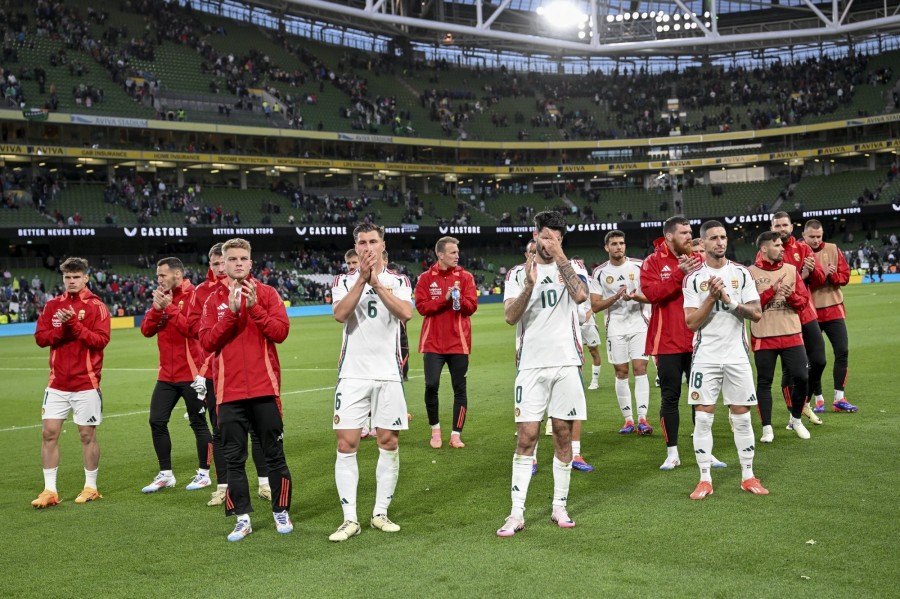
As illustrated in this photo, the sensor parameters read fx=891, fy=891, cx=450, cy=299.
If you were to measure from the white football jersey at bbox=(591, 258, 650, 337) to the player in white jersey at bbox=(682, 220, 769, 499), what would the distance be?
3.05 metres

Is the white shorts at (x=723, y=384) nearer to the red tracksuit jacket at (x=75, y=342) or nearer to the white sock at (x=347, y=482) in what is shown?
the white sock at (x=347, y=482)

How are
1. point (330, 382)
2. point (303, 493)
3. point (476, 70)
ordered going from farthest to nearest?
point (476, 70), point (330, 382), point (303, 493)

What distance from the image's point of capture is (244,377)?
7.10 meters

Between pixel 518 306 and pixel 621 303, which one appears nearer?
pixel 518 306

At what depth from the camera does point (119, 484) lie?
949cm

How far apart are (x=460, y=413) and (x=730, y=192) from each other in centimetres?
6622

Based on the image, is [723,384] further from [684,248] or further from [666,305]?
[684,248]

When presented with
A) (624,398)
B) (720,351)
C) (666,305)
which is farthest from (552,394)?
(624,398)

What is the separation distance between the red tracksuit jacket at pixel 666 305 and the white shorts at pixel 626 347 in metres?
2.01

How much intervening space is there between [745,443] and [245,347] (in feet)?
Result: 14.3

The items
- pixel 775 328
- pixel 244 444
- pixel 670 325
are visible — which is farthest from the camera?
pixel 775 328

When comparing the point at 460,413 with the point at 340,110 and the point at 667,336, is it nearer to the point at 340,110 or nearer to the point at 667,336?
the point at 667,336

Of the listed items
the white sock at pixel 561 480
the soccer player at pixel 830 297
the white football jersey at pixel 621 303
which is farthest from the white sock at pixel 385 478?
the soccer player at pixel 830 297

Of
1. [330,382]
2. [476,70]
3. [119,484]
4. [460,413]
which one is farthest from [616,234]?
[476,70]
